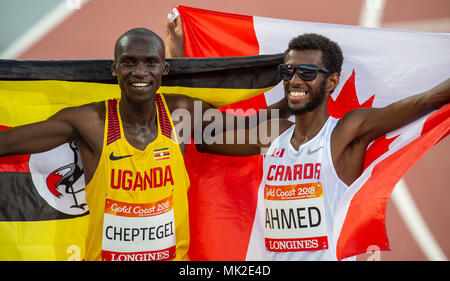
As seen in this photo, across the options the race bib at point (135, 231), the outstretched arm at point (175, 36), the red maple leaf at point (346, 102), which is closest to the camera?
the race bib at point (135, 231)

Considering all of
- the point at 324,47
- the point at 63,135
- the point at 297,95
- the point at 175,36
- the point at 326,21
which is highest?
the point at 326,21

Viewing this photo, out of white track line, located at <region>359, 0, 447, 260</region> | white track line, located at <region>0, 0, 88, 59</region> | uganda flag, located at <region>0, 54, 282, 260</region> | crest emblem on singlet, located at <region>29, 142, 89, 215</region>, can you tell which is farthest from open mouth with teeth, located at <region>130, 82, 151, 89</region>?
white track line, located at <region>359, 0, 447, 260</region>

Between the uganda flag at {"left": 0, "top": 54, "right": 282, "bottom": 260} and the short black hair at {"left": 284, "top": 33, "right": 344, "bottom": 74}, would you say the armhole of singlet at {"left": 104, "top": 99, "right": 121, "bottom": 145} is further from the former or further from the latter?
the short black hair at {"left": 284, "top": 33, "right": 344, "bottom": 74}

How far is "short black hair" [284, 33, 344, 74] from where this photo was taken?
3.28 m

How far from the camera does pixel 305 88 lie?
321 cm

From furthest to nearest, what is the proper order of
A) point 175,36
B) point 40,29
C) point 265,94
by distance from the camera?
point 40,29, point 175,36, point 265,94

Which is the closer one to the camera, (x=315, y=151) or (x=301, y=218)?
(x=301, y=218)

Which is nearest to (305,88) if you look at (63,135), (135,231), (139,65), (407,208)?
(139,65)

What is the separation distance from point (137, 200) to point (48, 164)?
623 millimetres

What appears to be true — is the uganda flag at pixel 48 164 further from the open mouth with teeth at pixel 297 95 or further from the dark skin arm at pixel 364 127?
the dark skin arm at pixel 364 127

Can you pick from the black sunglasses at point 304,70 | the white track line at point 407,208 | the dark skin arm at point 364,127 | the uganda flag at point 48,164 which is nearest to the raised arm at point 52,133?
the uganda flag at point 48,164

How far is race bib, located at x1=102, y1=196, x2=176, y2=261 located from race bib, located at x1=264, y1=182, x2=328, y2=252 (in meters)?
0.61

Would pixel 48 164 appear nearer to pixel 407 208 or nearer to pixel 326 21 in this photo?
pixel 326 21

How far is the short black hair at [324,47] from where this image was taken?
3.28 m
